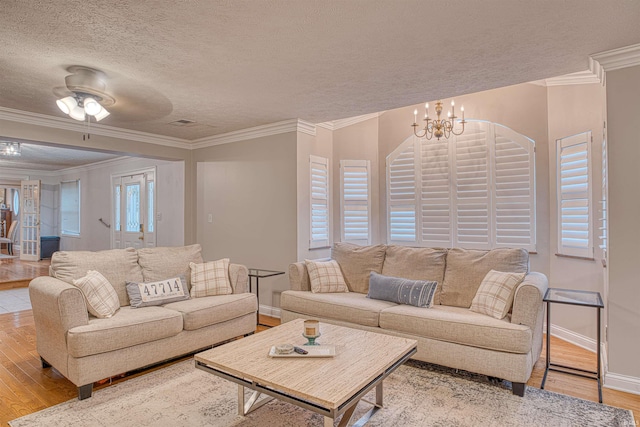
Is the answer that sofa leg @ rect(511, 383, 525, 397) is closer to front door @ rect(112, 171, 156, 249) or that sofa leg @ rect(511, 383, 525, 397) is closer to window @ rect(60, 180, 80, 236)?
front door @ rect(112, 171, 156, 249)

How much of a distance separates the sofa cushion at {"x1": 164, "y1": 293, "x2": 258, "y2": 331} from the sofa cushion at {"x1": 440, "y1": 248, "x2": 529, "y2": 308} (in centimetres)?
186

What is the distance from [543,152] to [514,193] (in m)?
0.51

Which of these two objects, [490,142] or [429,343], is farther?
[490,142]

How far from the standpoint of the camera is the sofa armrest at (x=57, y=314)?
2.50 m

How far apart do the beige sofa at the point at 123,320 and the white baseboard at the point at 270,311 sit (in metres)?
0.96

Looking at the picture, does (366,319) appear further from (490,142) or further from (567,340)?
(490,142)

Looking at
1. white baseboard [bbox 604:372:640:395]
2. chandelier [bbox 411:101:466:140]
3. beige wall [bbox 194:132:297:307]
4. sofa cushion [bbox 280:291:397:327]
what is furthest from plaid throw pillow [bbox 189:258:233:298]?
white baseboard [bbox 604:372:640:395]

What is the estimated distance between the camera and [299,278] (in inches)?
152

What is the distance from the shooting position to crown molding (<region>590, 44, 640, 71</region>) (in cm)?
255

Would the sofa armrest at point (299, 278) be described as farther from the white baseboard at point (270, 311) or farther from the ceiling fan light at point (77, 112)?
the ceiling fan light at point (77, 112)

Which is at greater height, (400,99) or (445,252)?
(400,99)

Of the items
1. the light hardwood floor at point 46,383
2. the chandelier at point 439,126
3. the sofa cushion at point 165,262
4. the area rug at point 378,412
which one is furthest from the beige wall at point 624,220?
the sofa cushion at point 165,262

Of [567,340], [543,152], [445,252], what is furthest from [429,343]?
[543,152]

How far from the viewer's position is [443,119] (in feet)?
14.8
